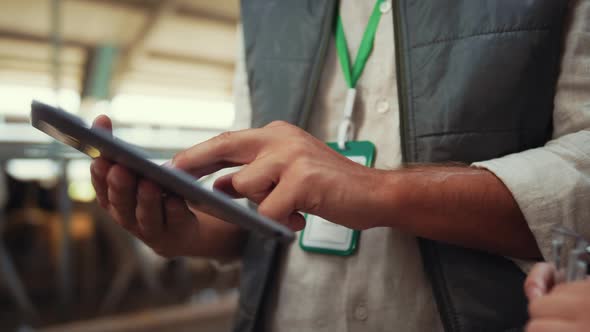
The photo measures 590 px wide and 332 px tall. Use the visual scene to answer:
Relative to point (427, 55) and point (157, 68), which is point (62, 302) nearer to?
point (157, 68)

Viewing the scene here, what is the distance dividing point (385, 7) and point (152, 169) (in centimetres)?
58

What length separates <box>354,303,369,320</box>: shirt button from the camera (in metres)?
0.80

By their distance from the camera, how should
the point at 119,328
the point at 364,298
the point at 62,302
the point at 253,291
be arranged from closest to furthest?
the point at 364,298 < the point at 253,291 < the point at 119,328 < the point at 62,302

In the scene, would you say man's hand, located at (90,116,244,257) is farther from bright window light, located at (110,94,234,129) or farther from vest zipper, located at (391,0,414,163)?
bright window light, located at (110,94,234,129)

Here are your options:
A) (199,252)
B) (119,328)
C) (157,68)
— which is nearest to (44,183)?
(157,68)

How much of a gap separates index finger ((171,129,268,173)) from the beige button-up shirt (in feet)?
1.00

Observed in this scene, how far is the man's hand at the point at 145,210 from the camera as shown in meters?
0.63

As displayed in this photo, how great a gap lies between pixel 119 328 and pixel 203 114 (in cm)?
201

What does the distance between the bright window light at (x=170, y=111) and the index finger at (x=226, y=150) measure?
10.9 ft

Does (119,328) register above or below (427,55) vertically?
below

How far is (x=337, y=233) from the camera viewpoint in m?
0.84

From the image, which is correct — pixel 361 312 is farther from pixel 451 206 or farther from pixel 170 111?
pixel 170 111

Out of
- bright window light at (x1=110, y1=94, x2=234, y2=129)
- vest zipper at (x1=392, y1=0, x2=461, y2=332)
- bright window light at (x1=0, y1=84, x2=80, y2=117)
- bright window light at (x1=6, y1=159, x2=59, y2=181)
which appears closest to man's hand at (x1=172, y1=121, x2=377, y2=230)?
vest zipper at (x1=392, y1=0, x2=461, y2=332)

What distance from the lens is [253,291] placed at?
2.99ft
